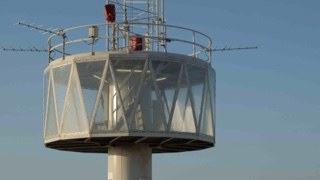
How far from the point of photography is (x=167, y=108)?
34.6m

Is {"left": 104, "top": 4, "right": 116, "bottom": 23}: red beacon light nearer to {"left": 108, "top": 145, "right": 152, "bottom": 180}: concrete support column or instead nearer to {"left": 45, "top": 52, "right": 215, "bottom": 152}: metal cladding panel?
{"left": 45, "top": 52, "right": 215, "bottom": 152}: metal cladding panel

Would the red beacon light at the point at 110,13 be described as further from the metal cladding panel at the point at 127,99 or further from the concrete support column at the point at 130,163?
the concrete support column at the point at 130,163

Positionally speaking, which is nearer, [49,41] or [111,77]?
[111,77]

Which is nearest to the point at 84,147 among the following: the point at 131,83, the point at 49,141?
the point at 49,141

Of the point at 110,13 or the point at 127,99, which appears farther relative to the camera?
Answer: the point at 110,13

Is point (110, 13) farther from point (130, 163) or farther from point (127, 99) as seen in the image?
point (130, 163)

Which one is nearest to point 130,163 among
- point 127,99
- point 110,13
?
point 127,99

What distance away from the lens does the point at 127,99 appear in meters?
34.2

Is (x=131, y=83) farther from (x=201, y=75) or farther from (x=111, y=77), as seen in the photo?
(x=201, y=75)

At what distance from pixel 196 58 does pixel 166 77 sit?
6.36 ft

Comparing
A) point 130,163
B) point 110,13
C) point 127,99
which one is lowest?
point 130,163

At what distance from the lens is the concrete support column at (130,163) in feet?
118

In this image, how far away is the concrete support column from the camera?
35875mm

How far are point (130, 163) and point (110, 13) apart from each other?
706 cm
